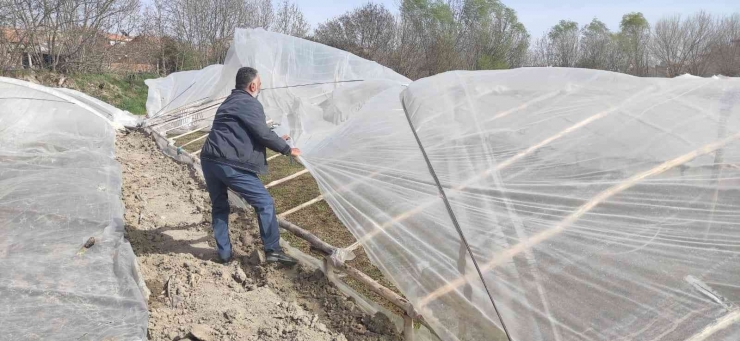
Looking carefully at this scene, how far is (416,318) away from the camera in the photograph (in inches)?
107

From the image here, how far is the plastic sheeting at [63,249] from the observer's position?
104 inches

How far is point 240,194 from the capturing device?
3639 mm

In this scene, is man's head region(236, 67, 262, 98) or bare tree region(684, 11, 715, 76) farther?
bare tree region(684, 11, 715, 76)

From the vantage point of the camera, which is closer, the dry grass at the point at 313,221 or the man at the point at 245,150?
the man at the point at 245,150

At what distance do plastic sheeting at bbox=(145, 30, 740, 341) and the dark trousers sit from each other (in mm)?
456

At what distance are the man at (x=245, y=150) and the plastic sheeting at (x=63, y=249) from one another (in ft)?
2.75

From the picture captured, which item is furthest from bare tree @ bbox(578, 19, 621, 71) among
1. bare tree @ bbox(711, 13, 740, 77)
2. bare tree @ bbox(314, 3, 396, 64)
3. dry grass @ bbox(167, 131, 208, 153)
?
dry grass @ bbox(167, 131, 208, 153)

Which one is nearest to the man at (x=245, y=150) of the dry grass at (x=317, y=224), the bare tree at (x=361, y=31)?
the dry grass at (x=317, y=224)

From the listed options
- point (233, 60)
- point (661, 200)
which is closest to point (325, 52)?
point (233, 60)

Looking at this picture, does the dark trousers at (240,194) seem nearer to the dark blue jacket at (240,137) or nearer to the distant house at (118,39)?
the dark blue jacket at (240,137)

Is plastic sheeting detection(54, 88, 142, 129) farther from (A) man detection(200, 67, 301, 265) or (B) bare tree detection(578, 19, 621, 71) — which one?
(B) bare tree detection(578, 19, 621, 71)

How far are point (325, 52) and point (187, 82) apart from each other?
14.3 ft

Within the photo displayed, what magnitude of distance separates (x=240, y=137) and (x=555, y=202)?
7.06 ft

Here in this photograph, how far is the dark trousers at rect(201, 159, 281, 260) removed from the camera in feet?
11.7
